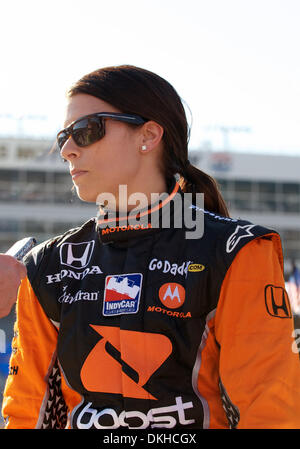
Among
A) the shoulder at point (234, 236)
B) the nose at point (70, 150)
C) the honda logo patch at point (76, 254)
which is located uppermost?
the nose at point (70, 150)

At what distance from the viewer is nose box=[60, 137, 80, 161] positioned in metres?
1.95

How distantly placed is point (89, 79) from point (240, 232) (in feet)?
2.51

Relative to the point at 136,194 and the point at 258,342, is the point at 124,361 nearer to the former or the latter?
the point at 258,342

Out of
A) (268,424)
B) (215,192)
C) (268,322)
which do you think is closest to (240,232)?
(268,322)

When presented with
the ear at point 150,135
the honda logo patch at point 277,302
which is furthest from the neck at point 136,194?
the honda logo patch at point 277,302

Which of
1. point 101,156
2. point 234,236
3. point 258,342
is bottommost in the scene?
point 258,342

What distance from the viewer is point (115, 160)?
194 centimetres

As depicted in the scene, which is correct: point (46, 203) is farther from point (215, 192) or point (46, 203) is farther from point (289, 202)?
point (215, 192)

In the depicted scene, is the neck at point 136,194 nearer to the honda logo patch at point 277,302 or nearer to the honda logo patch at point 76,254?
the honda logo patch at point 76,254

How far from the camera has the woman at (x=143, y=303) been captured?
164 centimetres

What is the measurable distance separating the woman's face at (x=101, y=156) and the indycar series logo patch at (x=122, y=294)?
314mm

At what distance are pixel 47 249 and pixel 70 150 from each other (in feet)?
1.31

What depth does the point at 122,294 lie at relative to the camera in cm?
183

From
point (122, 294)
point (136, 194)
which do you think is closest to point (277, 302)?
point (122, 294)
